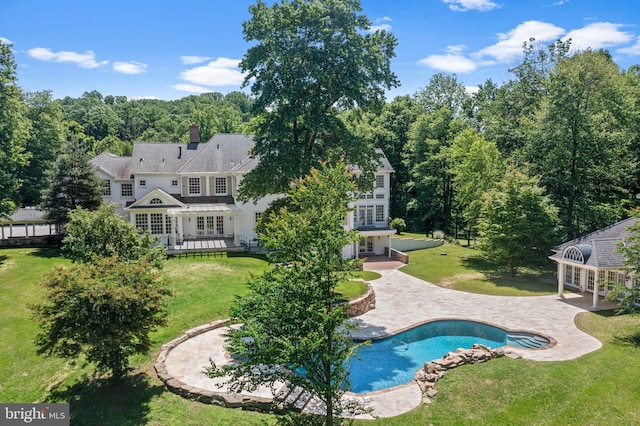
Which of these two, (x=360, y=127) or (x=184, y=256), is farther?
(x=360, y=127)

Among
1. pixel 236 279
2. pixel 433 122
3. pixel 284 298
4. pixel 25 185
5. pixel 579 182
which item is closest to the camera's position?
pixel 284 298

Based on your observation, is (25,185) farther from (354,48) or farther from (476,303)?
(476,303)

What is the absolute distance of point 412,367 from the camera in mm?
18141

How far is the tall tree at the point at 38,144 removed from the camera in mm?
45303

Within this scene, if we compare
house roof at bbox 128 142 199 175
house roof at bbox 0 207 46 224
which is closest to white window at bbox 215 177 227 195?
house roof at bbox 128 142 199 175

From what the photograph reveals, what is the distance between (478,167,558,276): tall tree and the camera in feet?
102

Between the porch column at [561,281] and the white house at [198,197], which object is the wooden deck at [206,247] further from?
the porch column at [561,281]

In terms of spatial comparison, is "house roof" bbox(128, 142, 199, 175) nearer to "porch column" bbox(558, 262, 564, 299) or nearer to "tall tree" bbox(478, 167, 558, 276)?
"tall tree" bbox(478, 167, 558, 276)

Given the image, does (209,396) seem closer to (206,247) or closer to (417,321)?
(417,321)

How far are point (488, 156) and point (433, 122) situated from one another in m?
12.8

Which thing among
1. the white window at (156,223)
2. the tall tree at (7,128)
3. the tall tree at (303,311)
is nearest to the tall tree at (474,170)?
the white window at (156,223)

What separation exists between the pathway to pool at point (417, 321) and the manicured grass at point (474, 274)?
125 cm

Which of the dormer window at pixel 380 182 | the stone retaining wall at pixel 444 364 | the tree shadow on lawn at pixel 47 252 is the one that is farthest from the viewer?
the dormer window at pixel 380 182

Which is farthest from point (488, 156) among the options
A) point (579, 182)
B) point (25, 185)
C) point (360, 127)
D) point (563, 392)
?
point (25, 185)
